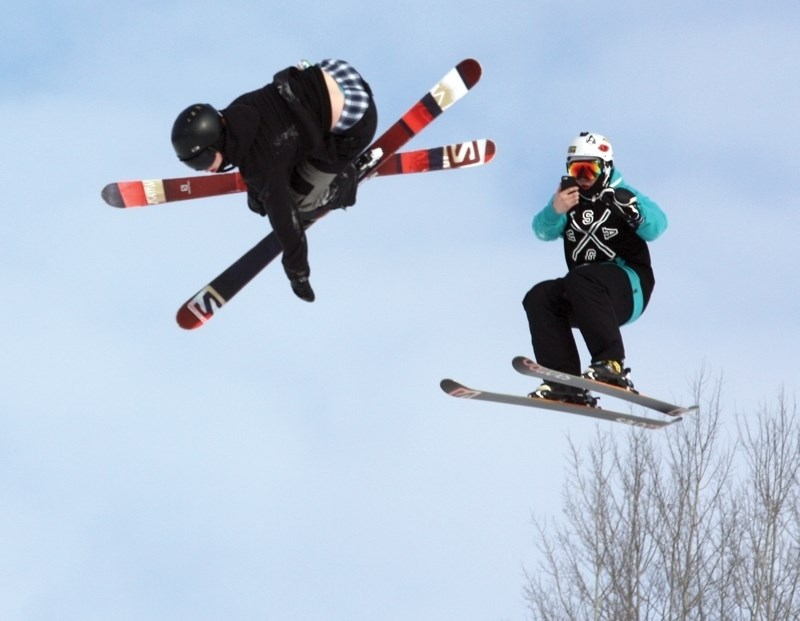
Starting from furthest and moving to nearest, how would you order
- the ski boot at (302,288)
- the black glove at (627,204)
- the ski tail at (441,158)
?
the ski tail at (441,158)
the black glove at (627,204)
the ski boot at (302,288)

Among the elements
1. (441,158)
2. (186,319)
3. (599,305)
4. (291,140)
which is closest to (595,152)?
(599,305)

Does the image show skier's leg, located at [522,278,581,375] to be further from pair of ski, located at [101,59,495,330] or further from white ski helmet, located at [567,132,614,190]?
pair of ski, located at [101,59,495,330]

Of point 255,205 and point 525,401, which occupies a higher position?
point 525,401

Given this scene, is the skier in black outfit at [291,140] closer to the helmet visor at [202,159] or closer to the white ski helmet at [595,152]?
the helmet visor at [202,159]

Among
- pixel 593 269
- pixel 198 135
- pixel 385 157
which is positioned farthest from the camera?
pixel 385 157

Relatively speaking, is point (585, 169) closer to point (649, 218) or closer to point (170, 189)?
point (649, 218)

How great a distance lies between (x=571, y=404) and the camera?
26.6ft

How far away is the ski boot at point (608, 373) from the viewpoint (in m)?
7.82

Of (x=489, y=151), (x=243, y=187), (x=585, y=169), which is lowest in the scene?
(x=243, y=187)

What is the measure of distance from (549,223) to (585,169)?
37 centimetres

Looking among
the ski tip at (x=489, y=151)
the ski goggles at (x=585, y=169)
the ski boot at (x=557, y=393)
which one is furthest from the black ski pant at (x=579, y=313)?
the ski tip at (x=489, y=151)

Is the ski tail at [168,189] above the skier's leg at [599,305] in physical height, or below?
below

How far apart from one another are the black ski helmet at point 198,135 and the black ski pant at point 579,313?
7.19ft

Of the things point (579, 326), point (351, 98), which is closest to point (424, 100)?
point (351, 98)
